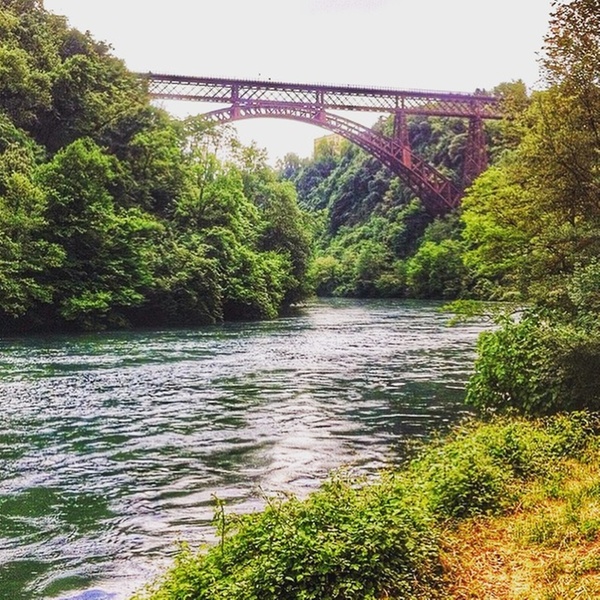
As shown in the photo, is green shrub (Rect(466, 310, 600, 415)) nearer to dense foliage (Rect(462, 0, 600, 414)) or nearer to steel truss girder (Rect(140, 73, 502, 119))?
dense foliage (Rect(462, 0, 600, 414))

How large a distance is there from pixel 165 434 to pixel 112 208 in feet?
76.2

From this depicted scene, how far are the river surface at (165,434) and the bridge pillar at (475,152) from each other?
4765 centimetres

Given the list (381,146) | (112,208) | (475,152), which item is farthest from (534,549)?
(475,152)

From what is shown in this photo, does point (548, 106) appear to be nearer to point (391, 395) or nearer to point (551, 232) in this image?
point (551, 232)

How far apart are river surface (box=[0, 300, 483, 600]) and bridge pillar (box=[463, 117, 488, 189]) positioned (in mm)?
47654

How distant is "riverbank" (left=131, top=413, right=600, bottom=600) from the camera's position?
165 inches

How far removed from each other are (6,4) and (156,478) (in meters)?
42.7

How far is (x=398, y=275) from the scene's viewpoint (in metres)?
68.2

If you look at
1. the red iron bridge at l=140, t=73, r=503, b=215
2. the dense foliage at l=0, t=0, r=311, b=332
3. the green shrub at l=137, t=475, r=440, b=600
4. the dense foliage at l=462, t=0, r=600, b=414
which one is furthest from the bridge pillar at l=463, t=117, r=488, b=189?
A: the green shrub at l=137, t=475, r=440, b=600

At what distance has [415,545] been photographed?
4586 mm

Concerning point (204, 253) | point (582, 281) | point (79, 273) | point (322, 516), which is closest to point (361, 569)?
point (322, 516)

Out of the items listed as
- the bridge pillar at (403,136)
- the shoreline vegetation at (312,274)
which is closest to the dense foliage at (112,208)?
the shoreline vegetation at (312,274)

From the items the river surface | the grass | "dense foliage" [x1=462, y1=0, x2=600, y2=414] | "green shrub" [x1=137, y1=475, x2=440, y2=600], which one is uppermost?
"dense foliage" [x1=462, y1=0, x2=600, y2=414]

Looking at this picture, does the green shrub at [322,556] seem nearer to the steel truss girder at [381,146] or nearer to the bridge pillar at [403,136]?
the steel truss girder at [381,146]
